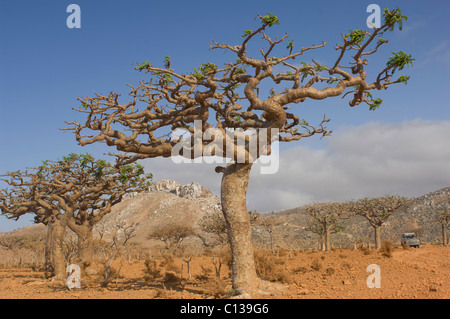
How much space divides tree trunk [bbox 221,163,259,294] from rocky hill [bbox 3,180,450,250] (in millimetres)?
36022

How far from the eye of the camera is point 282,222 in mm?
65562

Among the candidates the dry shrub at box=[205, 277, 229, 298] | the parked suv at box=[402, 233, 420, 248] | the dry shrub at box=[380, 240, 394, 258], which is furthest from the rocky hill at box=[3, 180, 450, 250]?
the dry shrub at box=[205, 277, 229, 298]

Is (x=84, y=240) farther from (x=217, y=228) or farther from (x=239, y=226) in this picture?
(x=239, y=226)

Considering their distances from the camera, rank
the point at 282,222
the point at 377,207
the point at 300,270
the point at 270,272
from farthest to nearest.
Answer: the point at 282,222, the point at 377,207, the point at 300,270, the point at 270,272

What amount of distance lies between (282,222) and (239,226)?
57.2 meters

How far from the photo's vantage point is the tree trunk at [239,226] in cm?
991

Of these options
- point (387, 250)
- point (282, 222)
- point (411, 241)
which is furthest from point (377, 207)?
point (282, 222)

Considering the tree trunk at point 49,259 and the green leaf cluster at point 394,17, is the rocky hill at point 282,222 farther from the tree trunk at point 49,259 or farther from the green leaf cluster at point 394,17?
the green leaf cluster at point 394,17

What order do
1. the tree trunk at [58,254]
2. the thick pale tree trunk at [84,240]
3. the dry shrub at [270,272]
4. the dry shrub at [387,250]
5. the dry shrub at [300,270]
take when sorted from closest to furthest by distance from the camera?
the dry shrub at [270,272] → the dry shrub at [300,270] → the tree trunk at [58,254] → the thick pale tree trunk at [84,240] → the dry shrub at [387,250]

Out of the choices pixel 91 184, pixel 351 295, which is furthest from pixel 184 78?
pixel 91 184

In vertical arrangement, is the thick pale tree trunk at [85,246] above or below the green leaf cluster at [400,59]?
below

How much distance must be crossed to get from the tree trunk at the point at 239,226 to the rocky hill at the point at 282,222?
36022 millimetres

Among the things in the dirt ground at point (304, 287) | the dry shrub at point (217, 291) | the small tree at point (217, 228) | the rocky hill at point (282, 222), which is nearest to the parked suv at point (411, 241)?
the rocky hill at point (282, 222)

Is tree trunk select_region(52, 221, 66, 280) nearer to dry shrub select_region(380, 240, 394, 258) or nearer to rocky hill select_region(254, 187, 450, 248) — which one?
dry shrub select_region(380, 240, 394, 258)
